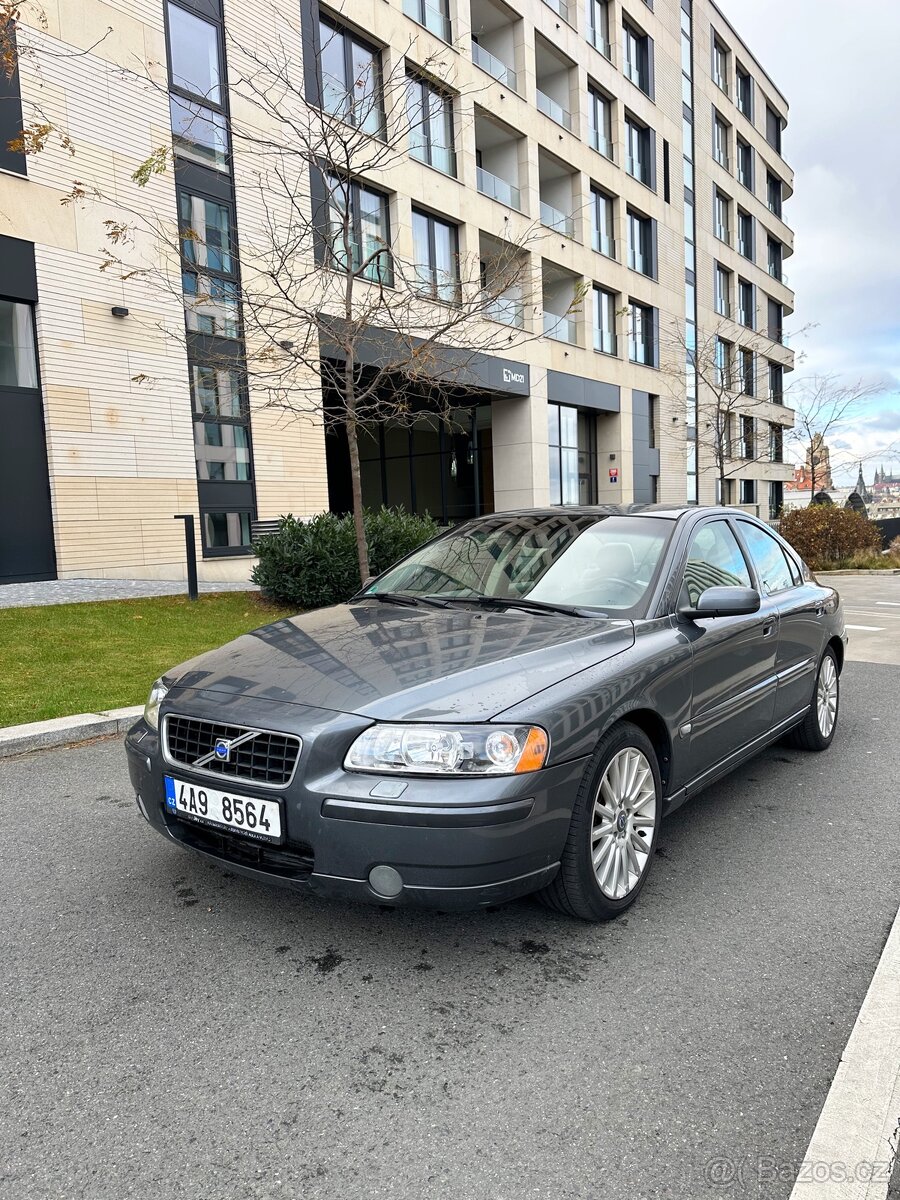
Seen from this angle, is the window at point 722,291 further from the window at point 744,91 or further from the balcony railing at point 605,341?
the balcony railing at point 605,341

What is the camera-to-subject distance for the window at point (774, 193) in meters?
43.2

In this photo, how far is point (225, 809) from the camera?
2691 mm

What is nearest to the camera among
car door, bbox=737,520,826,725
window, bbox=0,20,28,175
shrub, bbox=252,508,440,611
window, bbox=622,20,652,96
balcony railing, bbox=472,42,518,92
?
car door, bbox=737,520,826,725

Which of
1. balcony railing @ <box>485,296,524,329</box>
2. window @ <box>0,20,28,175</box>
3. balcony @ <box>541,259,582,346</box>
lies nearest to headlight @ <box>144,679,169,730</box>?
balcony railing @ <box>485,296,524,329</box>

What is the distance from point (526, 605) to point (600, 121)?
95.4 ft

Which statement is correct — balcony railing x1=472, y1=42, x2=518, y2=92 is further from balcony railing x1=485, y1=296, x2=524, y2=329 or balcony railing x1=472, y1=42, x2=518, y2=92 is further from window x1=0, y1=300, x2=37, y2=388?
window x1=0, y1=300, x2=37, y2=388

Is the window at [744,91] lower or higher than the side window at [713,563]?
higher

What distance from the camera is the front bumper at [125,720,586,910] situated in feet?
7.93

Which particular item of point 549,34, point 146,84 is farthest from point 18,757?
point 549,34

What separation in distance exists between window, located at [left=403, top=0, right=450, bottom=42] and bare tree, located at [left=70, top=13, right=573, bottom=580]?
237 cm

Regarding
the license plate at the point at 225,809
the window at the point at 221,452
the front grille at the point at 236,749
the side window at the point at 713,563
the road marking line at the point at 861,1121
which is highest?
Answer: the window at the point at 221,452

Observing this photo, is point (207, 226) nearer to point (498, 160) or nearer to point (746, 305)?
point (498, 160)

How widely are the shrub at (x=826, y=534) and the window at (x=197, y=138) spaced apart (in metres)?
18.1

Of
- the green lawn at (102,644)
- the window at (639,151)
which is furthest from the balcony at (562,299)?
the green lawn at (102,644)
